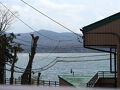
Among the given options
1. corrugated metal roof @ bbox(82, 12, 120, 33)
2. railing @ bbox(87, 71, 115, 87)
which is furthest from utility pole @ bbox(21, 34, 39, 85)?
corrugated metal roof @ bbox(82, 12, 120, 33)

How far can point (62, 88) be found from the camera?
2.75 m

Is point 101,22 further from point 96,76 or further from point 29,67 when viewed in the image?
point 29,67

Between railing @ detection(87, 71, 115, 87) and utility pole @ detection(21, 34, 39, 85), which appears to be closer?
railing @ detection(87, 71, 115, 87)

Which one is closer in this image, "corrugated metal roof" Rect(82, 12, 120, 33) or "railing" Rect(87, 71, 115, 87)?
"corrugated metal roof" Rect(82, 12, 120, 33)

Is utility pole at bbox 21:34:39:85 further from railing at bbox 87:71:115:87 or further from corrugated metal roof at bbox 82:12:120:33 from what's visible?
corrugated metal roof at bbox 82:12:120:33

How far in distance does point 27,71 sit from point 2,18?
1362 centimetres

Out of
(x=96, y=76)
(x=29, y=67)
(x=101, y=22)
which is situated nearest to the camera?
(x=101, y=22)

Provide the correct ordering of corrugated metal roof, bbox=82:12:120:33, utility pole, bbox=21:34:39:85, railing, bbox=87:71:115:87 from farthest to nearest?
utility pole, bbox=21:34:39:85 < railing, bbox=87:71:115:87 < corrugated metal roof, bbox=82:12:120:33

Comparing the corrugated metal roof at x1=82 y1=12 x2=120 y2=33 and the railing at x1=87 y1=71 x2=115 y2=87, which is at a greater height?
the corrugated metal roof at x1=82 y1=12 x2=120 y2=33

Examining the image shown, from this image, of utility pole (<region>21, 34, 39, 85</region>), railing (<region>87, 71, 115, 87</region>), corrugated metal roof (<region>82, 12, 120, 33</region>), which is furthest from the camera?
utility pole (<region>21, 34, 39, 85</region>)

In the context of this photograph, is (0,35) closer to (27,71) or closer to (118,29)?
(27,71)

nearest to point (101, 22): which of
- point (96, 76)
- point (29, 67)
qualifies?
point (96, 76)

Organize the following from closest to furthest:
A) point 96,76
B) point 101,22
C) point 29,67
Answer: point 101,22
point 96,76
point 29,67

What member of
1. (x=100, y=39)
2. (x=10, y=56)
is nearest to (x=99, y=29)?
(x=100, y=39)
